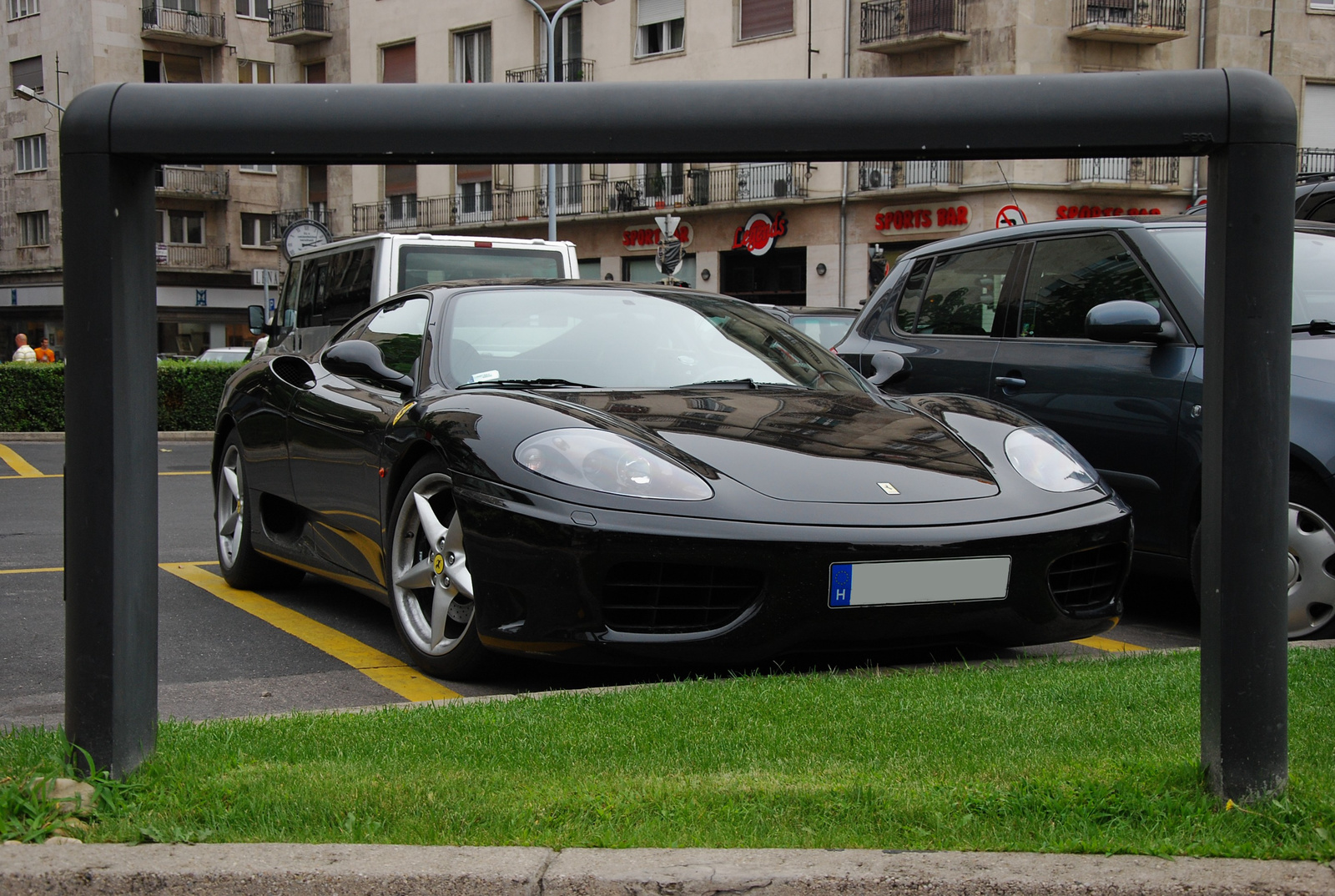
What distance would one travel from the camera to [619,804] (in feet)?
8.90

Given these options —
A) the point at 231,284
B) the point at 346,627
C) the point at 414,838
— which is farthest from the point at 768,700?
the point at 231,284

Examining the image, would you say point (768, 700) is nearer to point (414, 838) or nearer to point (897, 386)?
point (414, 838)

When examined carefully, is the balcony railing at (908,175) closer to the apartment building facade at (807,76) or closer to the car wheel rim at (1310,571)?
the apartment building facade at (807,76)

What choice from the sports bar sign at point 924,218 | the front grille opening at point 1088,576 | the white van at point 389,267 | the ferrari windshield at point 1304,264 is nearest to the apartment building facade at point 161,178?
the sports bar sign at point 924,218

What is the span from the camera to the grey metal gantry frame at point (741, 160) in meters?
2.59

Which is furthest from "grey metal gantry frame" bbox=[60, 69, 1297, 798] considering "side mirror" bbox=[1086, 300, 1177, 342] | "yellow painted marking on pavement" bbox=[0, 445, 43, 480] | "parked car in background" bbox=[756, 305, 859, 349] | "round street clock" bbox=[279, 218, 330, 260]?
"round street clock" bbox=[279, 218, 330, 260]

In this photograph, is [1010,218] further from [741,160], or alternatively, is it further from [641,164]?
[741,160]

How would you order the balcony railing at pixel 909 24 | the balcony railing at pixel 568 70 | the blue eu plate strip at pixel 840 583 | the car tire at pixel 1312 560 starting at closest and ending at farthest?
the blue eu plate strip at pixel 840 583 < the car tire at pixel 1312 560 < the balcony railing at pixel 909 24 < the balcony railing at pixel 568 70

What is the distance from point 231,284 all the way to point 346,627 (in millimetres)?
52415

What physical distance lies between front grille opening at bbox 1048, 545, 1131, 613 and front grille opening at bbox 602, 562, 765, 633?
0.96 metres

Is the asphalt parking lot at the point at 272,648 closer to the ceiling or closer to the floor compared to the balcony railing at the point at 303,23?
closer to the floor

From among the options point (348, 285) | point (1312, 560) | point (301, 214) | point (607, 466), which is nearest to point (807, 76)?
point (301, 214)

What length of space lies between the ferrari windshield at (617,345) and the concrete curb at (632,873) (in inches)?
103

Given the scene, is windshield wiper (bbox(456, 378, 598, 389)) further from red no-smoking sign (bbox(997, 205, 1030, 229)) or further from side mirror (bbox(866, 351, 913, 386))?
red no-smoking sign (bbox(997, 205, 1030, 229))
